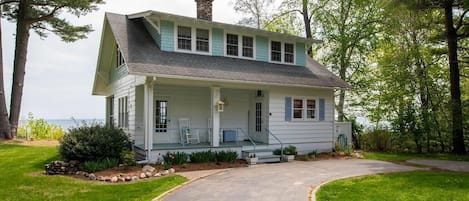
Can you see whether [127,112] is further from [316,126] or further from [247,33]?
[316,126]

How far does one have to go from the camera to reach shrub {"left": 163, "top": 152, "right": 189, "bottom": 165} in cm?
1111

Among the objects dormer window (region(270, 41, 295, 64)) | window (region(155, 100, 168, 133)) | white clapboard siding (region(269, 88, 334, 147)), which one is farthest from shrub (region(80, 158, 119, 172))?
dormer window (region(270, 41, 295, 64))

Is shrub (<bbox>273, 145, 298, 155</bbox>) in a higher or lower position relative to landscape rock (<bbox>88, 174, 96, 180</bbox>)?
higher

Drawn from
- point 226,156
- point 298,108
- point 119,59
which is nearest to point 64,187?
point 226,156

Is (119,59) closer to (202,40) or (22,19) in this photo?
(202,40)

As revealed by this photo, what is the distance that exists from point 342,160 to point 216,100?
5192 millimetres

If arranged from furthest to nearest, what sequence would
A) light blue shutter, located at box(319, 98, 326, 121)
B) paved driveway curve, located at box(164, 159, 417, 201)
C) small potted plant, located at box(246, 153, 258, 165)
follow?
1. light blue shutter, located at box(319, 98, 326, 121)
2. small potted plant, located at box(246, 153, 258, 165)
3. paved driveway curve, located at box(164, 159, 417, 201)

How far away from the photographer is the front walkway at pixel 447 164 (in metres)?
11.5

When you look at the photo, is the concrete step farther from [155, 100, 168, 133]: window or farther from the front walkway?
the front walkway

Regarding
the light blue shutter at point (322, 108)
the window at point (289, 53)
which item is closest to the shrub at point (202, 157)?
the light blue shutter at point (322, 108)

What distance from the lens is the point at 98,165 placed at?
33.4 feet

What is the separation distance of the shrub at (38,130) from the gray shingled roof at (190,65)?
10.8 metres

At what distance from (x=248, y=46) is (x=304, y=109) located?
11.4 feet

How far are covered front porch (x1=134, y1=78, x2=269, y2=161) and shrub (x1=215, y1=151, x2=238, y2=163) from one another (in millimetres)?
416
